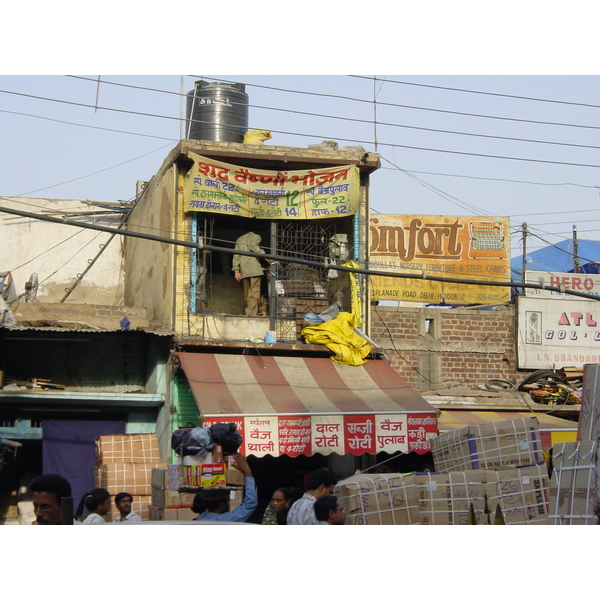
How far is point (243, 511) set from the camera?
6457 millimetres

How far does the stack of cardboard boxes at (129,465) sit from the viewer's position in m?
13.5

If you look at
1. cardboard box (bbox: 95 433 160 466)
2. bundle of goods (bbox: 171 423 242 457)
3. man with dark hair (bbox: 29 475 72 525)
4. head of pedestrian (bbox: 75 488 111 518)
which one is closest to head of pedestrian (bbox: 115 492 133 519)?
head of pedestrian (bbox: 75 488 111 518)

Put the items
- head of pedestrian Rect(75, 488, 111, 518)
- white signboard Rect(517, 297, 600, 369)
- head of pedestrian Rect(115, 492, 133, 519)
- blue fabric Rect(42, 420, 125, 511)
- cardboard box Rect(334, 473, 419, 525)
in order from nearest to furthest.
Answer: head of pedestrian Rect(75, 488, 111, 518) → cardboard box Rect(334, 473, 419, 525) → head of pedestrian Rect(115, 492, 133, 519) → blue fabric Rect(42, 420, 125, 511) → white signboard Rect(517, 297, 600, 369)

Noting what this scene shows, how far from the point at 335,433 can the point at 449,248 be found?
7715 mm

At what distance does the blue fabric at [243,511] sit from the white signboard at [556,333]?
12.3 meters

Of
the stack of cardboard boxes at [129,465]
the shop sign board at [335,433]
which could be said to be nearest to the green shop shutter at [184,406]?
the stack of cardboard boxes at [129,465]

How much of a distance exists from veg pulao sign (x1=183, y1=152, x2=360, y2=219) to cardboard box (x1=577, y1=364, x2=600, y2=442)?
7.87m

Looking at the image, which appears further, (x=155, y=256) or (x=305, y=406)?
(x=155, y=256)

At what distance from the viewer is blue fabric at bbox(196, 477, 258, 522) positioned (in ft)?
20.9

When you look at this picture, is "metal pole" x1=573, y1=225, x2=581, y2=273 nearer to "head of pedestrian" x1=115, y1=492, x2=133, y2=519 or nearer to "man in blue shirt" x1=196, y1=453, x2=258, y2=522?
"head of pedestrian" x1=115, y1=492, x2=133, y2=519

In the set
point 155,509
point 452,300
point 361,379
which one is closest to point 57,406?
point 155,509

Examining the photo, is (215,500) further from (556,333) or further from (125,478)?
(556,333)

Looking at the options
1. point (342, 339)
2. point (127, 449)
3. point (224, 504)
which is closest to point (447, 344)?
point (342, 339)

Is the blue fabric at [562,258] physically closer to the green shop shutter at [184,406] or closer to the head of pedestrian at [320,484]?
the green shop shutter at [184,406]
